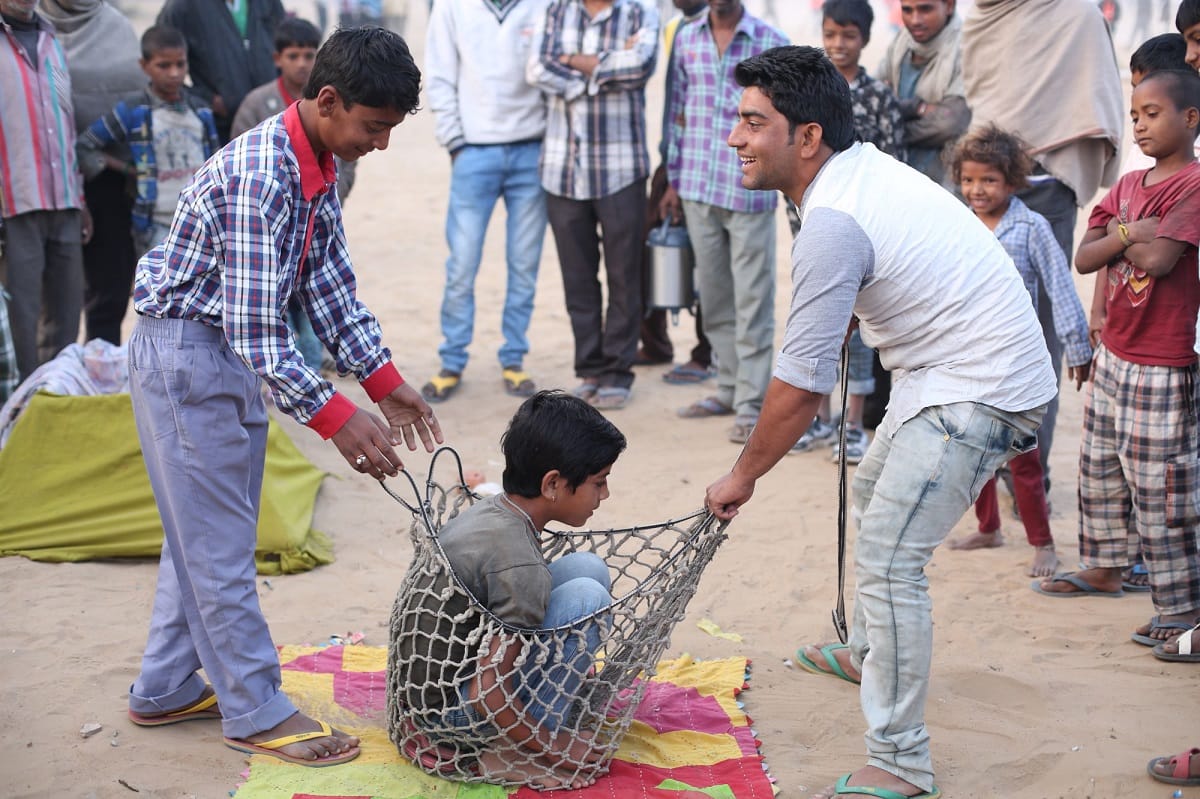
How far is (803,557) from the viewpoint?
495cm

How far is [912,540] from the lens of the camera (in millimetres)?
3057

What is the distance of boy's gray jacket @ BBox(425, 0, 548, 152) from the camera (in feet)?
22.2

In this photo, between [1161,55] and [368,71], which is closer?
[368,71]

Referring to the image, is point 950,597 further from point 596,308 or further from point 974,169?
point 596,308

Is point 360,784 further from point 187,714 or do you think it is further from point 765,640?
point 765,640

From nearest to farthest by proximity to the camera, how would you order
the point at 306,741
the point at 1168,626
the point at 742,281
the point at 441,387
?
1. the point at 306,741
2. the point at 1168,626
3. the point at 742,281
4. the point at 441,387

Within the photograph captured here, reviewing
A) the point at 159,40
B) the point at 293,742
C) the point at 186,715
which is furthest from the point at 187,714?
the point at 159,40

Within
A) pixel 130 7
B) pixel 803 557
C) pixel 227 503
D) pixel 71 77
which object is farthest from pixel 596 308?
pixel 130 7

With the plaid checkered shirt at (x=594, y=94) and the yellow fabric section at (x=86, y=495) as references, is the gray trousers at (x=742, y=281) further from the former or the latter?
the yellow fabric section at (x=86, y=495)

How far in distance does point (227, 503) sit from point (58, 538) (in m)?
1.85

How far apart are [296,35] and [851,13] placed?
277 cm

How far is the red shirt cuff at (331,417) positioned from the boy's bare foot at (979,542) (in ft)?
9.57

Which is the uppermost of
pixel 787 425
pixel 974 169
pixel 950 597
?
pixel 974 169

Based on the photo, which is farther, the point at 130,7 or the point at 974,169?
the point at 130,7
